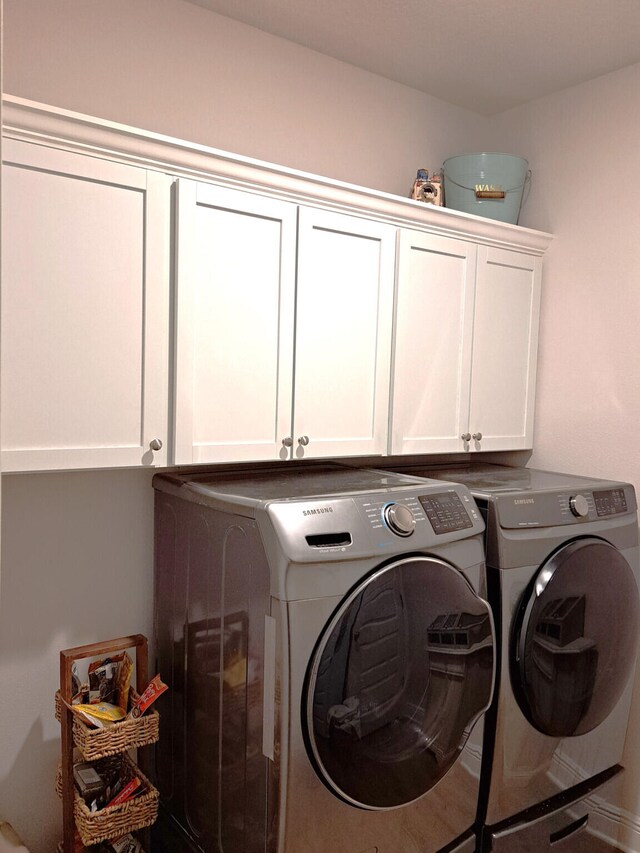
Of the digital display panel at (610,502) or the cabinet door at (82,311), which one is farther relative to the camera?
the digital display panel at (610,502)

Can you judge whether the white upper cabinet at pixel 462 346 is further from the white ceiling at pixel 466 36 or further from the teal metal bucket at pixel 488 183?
the white ceiling at pixel 466 36

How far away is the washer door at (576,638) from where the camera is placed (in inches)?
77.5

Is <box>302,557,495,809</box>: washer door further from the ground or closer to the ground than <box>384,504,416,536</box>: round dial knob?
closer to the ground

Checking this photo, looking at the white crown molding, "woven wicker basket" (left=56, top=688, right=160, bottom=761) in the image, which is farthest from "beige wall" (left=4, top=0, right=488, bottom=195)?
"woven wicker basket" (left=56, top=688, right=160, bottom=761)

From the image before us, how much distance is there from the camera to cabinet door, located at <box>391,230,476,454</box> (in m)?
2.20

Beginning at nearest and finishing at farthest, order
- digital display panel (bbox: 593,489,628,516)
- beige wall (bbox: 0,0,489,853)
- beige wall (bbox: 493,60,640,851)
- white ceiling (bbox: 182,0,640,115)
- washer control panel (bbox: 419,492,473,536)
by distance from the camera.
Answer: washer control panel (bbox: 419,492,473,536), beige wall (bbox: 0,0,489,853), white ceiling (bbox: 182,0,640,115), digital display panel (bbox: 593,489,628,516), beige wall (bbox: 493,60,640,851)

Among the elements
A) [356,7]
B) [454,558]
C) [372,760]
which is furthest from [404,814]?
[356,7]

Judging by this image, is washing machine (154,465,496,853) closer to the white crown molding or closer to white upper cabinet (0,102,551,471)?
white upper cabinet (0,102,551,471)

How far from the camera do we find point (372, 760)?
5.36ft

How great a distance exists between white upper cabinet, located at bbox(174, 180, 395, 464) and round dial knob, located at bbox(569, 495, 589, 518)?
596mm

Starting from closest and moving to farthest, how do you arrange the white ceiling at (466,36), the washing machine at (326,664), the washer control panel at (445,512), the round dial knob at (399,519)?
the washing machine at (326,664) → the round dial knob at (399,519) → the washer control panel at (445,512) → the white ceiling at (466,36)

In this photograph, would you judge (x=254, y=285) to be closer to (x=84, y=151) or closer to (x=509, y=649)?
(x=84, y=151)

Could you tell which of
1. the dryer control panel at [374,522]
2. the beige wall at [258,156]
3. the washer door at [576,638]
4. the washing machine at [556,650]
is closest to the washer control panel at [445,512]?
the dryer control panel at [374,522]

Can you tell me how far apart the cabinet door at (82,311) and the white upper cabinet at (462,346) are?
799mm
